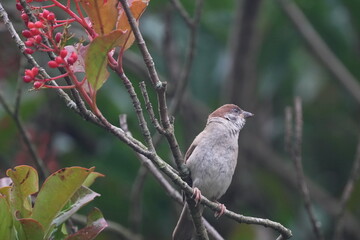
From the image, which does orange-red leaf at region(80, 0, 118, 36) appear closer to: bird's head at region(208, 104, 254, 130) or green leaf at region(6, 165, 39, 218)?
green leaf at region(6, 165, 39, 218)

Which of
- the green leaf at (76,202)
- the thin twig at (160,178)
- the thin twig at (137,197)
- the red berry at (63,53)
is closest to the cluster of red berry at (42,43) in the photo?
the red berry at (63,53)

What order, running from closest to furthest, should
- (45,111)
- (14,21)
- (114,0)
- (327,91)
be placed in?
1. (114,0)
2. (14,21)
3. (45,111)
4. (327,91)

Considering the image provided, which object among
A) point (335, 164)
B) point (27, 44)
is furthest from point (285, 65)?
point (27, 44)

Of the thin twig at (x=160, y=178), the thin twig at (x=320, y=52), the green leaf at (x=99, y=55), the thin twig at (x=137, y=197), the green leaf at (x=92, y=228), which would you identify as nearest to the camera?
the green leaf at (x=99, y=55)

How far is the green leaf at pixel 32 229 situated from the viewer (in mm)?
2602

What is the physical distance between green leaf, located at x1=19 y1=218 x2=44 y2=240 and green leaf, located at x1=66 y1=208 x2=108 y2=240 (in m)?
0.11

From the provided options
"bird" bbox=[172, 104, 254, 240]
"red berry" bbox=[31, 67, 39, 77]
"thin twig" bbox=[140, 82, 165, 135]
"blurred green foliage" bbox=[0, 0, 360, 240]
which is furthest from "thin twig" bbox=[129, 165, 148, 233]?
"red berry" bbox=[31, 67, 39, 77]

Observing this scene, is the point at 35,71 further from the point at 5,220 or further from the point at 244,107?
the point at 244,107

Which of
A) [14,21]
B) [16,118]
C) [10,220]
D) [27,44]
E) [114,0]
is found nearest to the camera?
[27,44]

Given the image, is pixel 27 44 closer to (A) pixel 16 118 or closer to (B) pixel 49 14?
(B) pixel 49 14

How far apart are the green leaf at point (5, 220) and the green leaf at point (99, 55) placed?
0.63 metres

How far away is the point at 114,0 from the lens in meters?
2.42

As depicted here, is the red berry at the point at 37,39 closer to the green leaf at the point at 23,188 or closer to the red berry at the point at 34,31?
the red berry at the point at 34,31

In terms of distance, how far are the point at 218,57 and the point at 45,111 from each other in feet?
5.92
